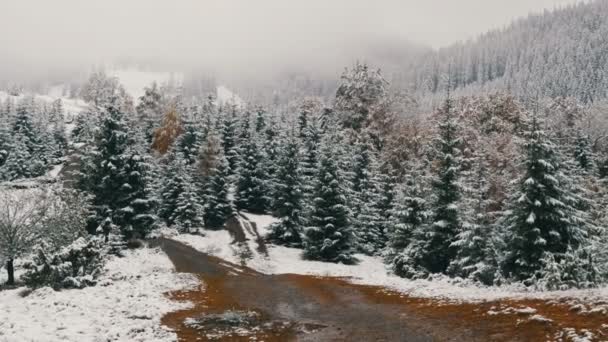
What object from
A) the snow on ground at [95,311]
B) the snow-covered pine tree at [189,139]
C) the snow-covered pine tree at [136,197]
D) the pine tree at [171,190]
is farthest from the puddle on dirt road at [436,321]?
the snow-covered pine tree at [189,139]

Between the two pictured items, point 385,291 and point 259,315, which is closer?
point 259,315

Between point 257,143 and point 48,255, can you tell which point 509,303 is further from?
point 257,143

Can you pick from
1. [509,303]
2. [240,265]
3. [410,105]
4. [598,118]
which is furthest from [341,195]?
[598,118]

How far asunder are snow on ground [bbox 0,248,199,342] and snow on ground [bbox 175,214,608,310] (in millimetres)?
9916

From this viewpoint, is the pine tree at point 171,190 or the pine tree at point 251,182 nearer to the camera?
the pine tree at point 171,190

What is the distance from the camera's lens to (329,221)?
41.5 m

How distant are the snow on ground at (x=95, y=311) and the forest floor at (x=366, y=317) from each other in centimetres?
84

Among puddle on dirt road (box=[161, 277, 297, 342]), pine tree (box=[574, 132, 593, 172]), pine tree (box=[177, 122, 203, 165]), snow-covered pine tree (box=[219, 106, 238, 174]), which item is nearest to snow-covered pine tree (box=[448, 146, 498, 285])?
puddle on dirt road (box=[161, 277, 297, 342])

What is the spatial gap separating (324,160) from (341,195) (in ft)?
10.5

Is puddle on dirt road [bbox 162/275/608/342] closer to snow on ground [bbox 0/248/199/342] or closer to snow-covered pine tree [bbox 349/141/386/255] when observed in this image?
snow on ground [bbox 0/248/199/342]

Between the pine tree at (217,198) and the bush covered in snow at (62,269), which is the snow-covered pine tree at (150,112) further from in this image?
the bush covered in snow at (62,269)

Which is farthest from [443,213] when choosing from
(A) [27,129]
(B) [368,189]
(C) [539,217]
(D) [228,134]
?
(A) [27,129]

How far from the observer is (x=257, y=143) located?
64.7 m

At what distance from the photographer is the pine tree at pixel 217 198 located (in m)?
56.9
